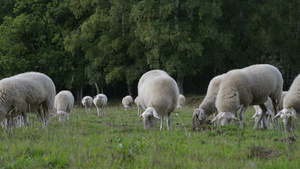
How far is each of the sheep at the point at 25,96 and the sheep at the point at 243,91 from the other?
4648mm

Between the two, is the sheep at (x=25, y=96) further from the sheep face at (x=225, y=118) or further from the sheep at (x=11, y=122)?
the sheep face at (x=225, y=118)

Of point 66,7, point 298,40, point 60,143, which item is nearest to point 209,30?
point 298,40

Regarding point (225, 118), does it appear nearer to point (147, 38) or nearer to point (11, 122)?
point (11, 122)

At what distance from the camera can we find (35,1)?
113 feet

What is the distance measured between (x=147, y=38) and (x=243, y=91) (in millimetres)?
16238

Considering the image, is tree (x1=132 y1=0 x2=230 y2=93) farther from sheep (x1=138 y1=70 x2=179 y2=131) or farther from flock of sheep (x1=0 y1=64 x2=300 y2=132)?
flock of sheep (x1=0 y1=64 x2=300 y2=132)

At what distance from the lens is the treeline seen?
1017 inches

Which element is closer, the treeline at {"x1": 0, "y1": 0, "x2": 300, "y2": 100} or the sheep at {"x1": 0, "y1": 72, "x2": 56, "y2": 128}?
the sheep at {"x1": 0, "y1": 72, "x2": 56, "y2": 128}

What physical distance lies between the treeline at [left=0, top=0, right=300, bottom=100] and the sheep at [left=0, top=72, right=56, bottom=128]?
1493cm

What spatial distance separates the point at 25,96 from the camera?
923 centimetres

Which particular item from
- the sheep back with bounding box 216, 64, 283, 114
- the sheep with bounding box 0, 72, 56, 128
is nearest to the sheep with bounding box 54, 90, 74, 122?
the sheep with bounding box 0, 72, 56, 128

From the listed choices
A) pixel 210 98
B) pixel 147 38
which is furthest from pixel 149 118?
pixel 147 38

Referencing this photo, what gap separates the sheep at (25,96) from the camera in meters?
8.62

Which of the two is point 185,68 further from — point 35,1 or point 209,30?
point 35,1
